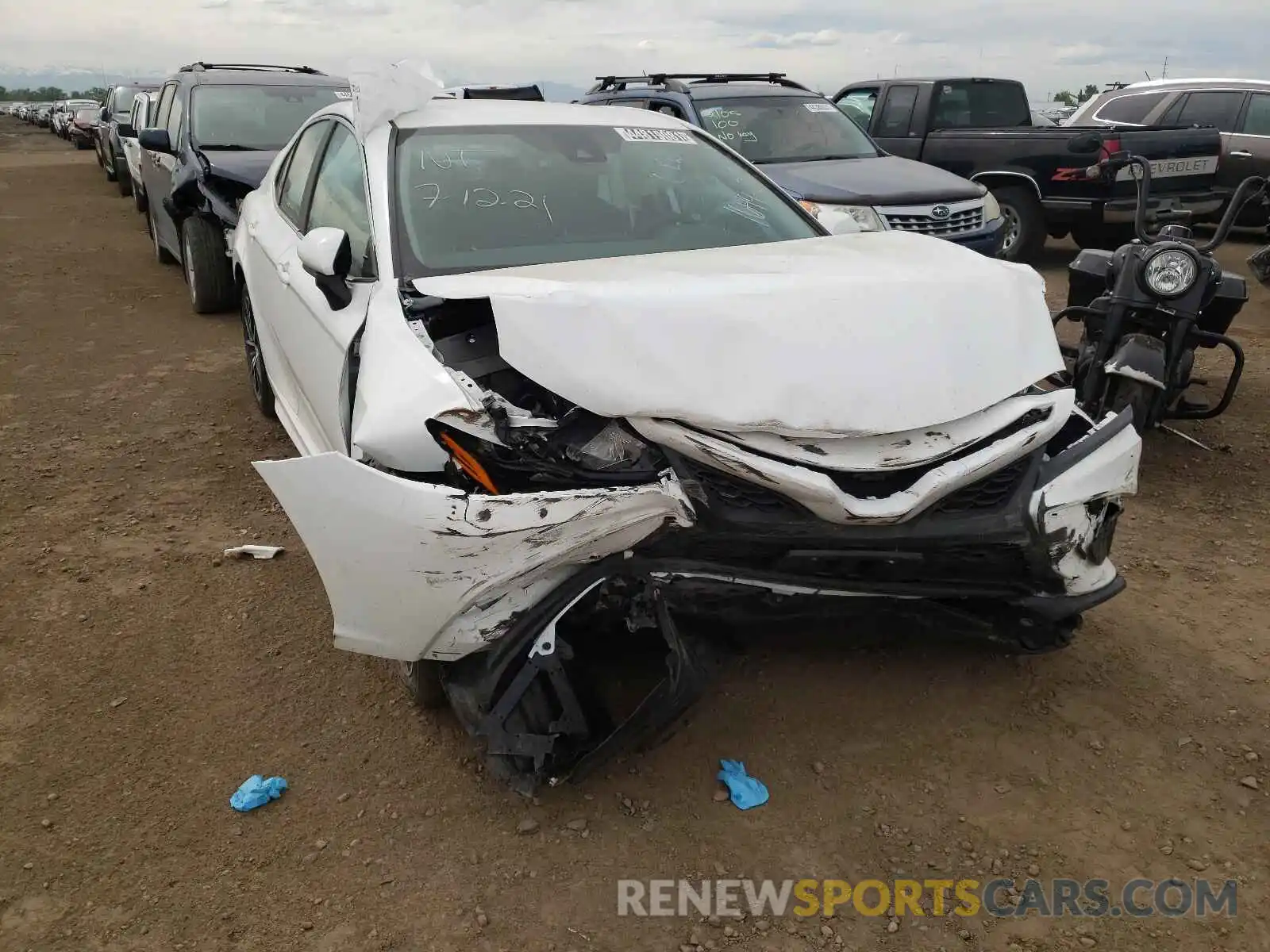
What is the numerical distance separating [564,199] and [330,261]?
2.91 ft

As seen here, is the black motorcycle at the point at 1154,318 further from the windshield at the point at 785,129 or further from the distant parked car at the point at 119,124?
the distant parked car at the point at 119,124

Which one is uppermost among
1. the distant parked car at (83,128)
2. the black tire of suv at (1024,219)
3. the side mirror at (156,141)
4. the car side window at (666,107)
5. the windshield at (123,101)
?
the car side window at (666,107)

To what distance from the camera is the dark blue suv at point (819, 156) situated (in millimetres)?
7250

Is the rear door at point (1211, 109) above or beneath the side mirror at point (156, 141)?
beneath

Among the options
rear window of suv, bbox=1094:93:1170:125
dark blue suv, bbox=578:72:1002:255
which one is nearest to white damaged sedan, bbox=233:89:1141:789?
A: dark blue suv, bbox=578:72:1002:255

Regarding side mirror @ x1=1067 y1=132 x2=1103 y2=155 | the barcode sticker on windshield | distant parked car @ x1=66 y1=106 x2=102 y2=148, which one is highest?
the barcode sticker on windshield

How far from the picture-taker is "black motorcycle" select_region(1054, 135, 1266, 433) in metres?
4.58

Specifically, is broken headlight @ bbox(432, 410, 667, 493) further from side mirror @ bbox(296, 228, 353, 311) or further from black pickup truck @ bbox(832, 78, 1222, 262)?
black pickup truck @ bbox(832, 78, 1222, 262)

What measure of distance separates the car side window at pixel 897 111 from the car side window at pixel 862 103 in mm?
182

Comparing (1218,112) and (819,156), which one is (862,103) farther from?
(1218,112)

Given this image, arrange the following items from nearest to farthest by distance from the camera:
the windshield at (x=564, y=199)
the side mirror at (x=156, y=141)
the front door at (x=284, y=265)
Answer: the windshield at (x=564, y=199)
the front door at (x=284, y=265)
the side mirror at (x=156, y=141)

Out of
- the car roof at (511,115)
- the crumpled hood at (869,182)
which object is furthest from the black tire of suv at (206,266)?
the crumpled hood at (869,182)

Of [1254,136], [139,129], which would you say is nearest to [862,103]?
[1254,136]

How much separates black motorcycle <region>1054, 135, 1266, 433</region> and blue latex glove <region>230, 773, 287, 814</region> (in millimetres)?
3729
